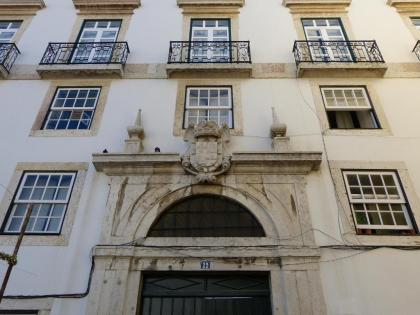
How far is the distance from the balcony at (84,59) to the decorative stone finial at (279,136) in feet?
12.6

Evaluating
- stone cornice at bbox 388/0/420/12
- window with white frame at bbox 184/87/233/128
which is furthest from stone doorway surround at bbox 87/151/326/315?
stone cornice at bbox 388/0/420/12

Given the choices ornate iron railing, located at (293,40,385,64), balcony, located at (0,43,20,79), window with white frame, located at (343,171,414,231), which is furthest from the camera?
ornate iron railing, located at (293,40,385,64)

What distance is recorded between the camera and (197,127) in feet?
24.1

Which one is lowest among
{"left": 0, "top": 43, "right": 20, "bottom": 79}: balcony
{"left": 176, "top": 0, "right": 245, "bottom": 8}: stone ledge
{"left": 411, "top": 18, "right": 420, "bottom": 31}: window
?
{"left": 0, "top": 43, "right": 20, "bottom": 79}: balcony

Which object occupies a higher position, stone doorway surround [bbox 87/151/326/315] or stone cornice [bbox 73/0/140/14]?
stone cornice [bbox 73/0/140/14]

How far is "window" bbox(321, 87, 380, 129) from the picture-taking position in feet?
26.1

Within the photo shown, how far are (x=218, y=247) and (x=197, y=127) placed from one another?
2.43 metres

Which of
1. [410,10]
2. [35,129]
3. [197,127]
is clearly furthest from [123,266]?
[410,10]

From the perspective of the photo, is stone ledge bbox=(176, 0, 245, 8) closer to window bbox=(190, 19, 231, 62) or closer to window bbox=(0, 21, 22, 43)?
window bbox=(190, 19, 231, 62)

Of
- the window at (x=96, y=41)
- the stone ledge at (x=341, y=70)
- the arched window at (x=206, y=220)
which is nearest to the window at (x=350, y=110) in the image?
the stone ledge at (x=341, y=70)

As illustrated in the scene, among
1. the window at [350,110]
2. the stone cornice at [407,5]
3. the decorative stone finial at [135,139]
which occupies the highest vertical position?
the stone cornice at [407,5]

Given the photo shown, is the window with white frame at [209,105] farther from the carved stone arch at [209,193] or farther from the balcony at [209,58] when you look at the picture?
the carved stone arch at [209,193]

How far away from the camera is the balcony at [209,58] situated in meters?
8.66

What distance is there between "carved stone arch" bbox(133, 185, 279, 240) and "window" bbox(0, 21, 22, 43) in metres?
6.74
